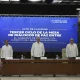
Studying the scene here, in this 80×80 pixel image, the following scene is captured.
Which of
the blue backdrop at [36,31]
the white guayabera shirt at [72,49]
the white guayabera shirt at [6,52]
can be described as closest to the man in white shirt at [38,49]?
the white guayabera shirt at [6,52]

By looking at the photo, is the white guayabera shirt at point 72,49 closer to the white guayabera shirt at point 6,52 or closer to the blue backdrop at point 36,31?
the blue backdrop at point 36,31

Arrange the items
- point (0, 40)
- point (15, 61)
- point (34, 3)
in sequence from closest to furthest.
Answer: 1. point (15, 61)
2. point (0, 40)
3. point (34, 3)

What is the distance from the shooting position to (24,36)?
1670cm

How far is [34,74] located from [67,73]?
1418mm

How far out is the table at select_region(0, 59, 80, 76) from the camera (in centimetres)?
1374

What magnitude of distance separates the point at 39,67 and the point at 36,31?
3370 mm

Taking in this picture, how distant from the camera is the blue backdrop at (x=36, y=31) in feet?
54.8

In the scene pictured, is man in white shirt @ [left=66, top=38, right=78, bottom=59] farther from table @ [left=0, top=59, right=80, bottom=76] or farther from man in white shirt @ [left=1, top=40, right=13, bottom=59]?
man in white shirt @ [left=1, top=40, right=13, bottom=59]

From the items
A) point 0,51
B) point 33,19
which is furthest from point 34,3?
point 0,51

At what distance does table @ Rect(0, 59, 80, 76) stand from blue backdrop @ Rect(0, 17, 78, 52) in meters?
3.01

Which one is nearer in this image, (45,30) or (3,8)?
(45,30)

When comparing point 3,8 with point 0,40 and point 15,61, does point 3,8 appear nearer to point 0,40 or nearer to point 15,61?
point 0,40

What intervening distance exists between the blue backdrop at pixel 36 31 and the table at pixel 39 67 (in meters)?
3.01

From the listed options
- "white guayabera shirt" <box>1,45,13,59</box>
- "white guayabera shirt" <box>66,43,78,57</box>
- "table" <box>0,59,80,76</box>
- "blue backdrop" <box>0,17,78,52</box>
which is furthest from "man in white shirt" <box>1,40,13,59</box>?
"white guayabera shirt" <box>66,43,78,57</box>
